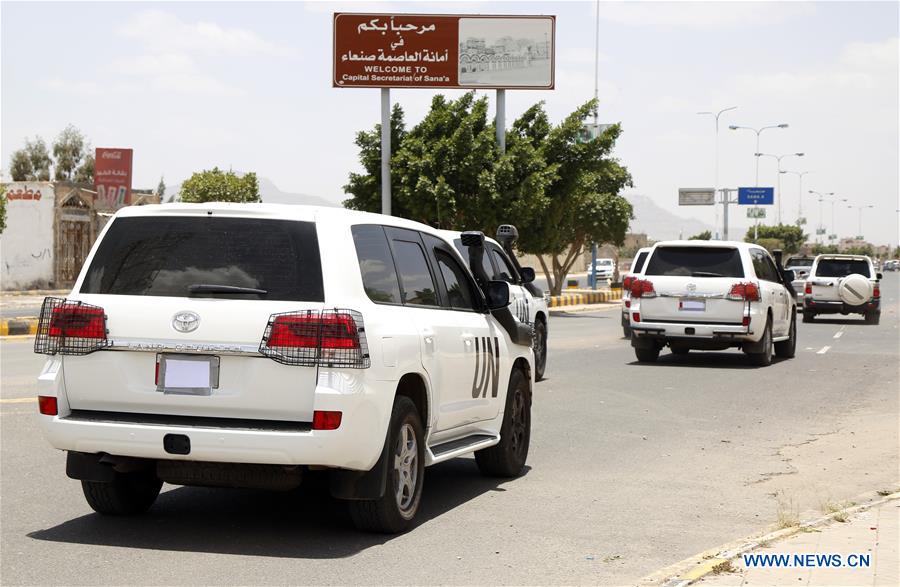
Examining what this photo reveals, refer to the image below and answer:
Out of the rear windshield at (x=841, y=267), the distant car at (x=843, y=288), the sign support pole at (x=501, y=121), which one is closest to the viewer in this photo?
the distant car at (x=843, y=288)

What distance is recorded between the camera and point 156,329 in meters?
6.64

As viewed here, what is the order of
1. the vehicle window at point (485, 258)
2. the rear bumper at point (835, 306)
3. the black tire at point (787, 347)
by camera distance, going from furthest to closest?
the rear bumper at point (835, 306), the black tire at point (787, 347), the vehicle window at point (485, 258)

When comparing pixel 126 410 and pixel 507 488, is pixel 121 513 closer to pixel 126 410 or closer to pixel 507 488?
pixel 126 410

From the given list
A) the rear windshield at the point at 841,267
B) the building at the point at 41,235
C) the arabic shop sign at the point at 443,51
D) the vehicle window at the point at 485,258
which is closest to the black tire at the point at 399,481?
the vehicle window at the point at 485,258

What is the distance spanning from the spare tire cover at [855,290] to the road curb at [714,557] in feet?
89.7

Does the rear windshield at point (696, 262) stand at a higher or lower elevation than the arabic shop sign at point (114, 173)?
lower

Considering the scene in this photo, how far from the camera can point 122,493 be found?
738 cm

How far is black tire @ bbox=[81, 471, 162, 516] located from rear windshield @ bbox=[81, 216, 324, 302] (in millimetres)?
1219

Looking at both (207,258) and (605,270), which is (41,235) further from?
(207,258)

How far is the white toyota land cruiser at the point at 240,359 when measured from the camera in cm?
649

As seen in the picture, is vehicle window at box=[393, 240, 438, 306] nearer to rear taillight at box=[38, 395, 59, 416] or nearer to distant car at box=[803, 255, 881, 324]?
rear taillight at box=[38, 395, 59, 416]

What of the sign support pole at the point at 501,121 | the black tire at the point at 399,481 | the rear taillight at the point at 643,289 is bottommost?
the black tire at the point at 399,481

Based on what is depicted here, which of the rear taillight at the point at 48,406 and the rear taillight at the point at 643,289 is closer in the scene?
the rear taillight at the point at 48,406

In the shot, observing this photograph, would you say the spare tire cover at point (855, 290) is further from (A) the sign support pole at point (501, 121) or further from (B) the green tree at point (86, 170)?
(B) the green tree at point (86, 170)
